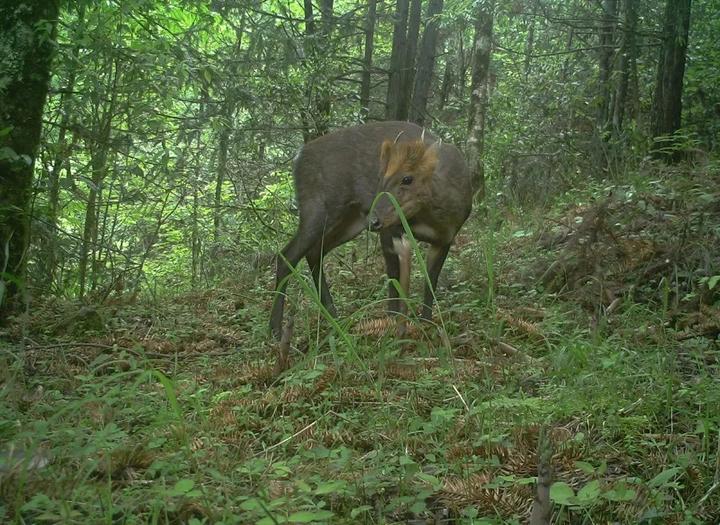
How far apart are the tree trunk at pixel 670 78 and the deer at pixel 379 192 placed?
437 cm

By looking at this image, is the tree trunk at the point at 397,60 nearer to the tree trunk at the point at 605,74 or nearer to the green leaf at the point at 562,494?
the tree trunk at the point at 605,74

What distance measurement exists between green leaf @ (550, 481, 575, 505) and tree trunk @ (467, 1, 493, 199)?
9.45m

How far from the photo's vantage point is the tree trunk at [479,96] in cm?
1205

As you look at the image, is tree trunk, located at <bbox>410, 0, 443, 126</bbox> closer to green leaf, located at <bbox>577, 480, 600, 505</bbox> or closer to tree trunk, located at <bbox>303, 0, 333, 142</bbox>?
tree trunk, located at <bbox>303, 0, 333, 142</bbox>

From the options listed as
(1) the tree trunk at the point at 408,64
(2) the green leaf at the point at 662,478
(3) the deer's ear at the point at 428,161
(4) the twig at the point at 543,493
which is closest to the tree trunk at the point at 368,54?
(1) the tree trunk at the point at 408,64

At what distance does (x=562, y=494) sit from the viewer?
246 centimetres

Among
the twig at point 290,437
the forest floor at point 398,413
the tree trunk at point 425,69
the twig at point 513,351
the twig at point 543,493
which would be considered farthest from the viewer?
the tree trunk at point 425,69

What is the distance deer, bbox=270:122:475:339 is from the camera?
6.73 m

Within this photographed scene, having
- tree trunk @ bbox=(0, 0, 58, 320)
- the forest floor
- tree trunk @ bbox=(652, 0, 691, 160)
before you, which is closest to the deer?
the forest floor

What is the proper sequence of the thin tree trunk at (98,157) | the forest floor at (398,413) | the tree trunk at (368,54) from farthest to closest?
the tree trunk at (368,54), the thin tree trunk at (98,157), the forest floor at (398,413)

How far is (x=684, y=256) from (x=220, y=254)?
22.3 ft

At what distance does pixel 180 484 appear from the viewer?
2438 mm

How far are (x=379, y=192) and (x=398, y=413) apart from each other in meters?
3.41

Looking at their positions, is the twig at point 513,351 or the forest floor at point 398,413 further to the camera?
the twig at point 513,351
